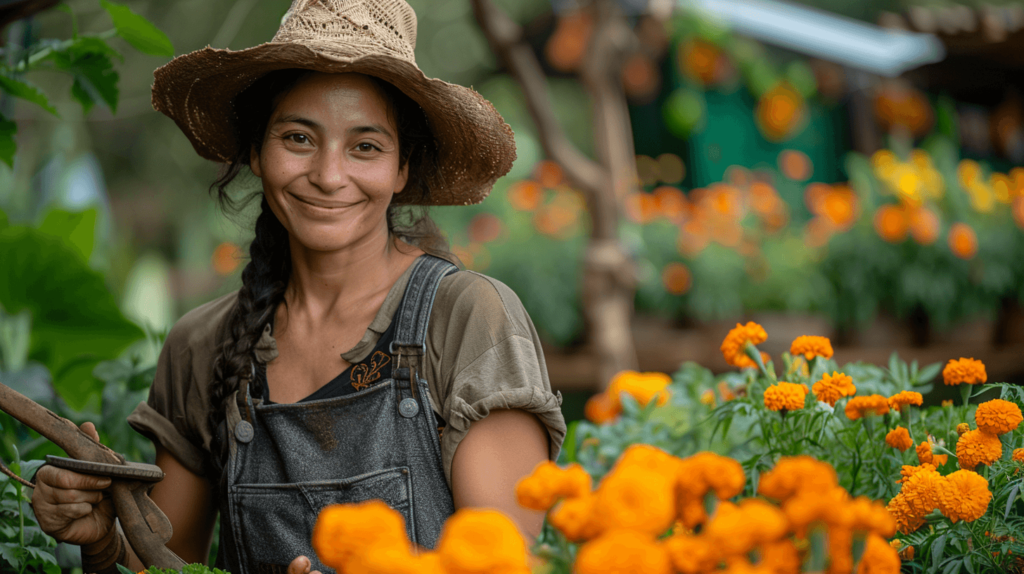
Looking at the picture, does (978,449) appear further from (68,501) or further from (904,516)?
(68,501)

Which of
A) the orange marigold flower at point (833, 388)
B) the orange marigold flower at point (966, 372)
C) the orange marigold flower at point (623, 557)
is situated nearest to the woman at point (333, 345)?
the orange marigold flower at point (833, 388)

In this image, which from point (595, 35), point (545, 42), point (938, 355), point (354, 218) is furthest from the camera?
point (545, 42)

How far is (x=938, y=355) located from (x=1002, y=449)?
3.60 m

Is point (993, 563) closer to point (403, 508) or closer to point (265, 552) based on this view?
point (403, 508)

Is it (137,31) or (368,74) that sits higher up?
(137,31)

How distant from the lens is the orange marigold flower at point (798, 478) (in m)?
0.60

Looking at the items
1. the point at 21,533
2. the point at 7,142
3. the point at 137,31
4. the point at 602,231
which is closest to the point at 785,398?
the point at 21,533

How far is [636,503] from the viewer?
0.58 meters

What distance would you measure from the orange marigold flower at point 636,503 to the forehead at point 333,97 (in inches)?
41.2

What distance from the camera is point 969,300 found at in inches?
174

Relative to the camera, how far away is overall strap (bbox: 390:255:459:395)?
1.43 metres

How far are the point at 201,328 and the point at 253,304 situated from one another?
0.53ft

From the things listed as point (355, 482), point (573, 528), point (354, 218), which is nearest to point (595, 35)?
point (354, 218)

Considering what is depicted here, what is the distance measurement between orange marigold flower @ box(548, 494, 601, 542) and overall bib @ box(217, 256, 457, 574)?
81cm
